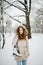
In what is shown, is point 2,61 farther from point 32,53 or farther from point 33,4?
point 33,4

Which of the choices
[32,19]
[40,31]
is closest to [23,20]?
[32,19]

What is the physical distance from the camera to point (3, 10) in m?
2.49

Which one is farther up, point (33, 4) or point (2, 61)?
point (33, 4)

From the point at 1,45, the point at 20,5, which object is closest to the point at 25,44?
the point at 1,45

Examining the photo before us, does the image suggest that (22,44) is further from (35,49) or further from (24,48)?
(35,49)

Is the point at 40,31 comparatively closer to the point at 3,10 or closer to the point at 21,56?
the point at 21,56

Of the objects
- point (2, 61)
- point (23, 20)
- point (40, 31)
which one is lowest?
point (2, 61)

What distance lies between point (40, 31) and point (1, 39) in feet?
2.10

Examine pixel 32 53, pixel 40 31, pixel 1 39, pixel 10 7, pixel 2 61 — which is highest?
pixel 10 7

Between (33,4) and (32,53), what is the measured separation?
2.38 feet

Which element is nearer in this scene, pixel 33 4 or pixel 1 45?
pixel 33 4

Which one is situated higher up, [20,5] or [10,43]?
[20,5]

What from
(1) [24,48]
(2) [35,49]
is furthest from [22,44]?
(2) [35,49]

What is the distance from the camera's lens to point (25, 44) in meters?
2.36
